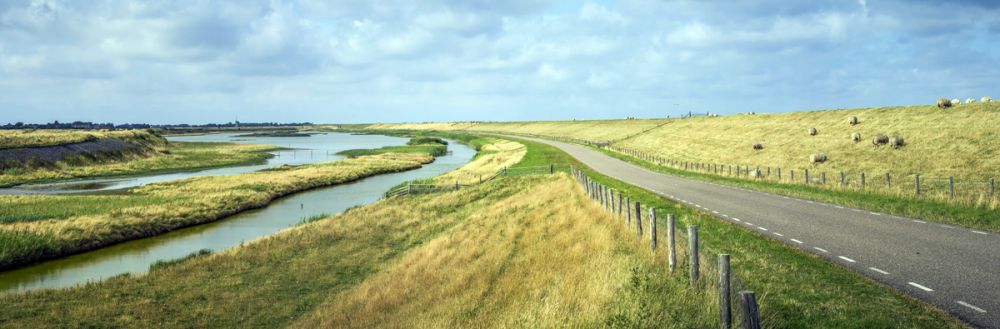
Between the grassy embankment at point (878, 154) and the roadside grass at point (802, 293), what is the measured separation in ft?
27.9

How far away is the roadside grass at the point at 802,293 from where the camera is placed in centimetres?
905

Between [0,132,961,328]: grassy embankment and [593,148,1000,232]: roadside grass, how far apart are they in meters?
7.08

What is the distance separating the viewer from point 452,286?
1544 centimetres

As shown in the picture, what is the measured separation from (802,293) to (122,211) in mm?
38387

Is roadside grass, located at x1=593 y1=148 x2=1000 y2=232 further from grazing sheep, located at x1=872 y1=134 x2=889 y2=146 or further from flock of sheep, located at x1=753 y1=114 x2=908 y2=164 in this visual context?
grazing sheep, located at x1=872 y1=134 x2=889 y2=146

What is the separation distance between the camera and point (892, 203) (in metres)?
22.8

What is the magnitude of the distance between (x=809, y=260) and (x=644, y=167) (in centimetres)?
4034

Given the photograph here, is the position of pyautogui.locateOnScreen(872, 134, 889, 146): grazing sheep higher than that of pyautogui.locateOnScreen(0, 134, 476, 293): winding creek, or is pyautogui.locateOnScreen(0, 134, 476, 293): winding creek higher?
pyautogui.locateOnScreen(872, 134, 889, 146): grazing sheep

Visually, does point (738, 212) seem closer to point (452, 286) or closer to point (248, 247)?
point (452, 286)

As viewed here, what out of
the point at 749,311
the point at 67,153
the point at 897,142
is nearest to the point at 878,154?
the point at 897,142

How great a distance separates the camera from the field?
2790 cm

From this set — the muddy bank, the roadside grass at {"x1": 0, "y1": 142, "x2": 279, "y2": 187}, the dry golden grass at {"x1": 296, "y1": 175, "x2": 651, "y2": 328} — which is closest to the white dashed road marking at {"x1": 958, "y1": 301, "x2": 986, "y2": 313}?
the dry golden grass at {"x1": 296, "y1": 175, "x2": 651, "y2": 328}

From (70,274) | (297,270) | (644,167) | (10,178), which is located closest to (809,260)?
(297,270)

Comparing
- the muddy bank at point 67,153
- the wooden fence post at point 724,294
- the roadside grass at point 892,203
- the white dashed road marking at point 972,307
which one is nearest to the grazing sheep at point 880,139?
the roadside grass at point 892,203
